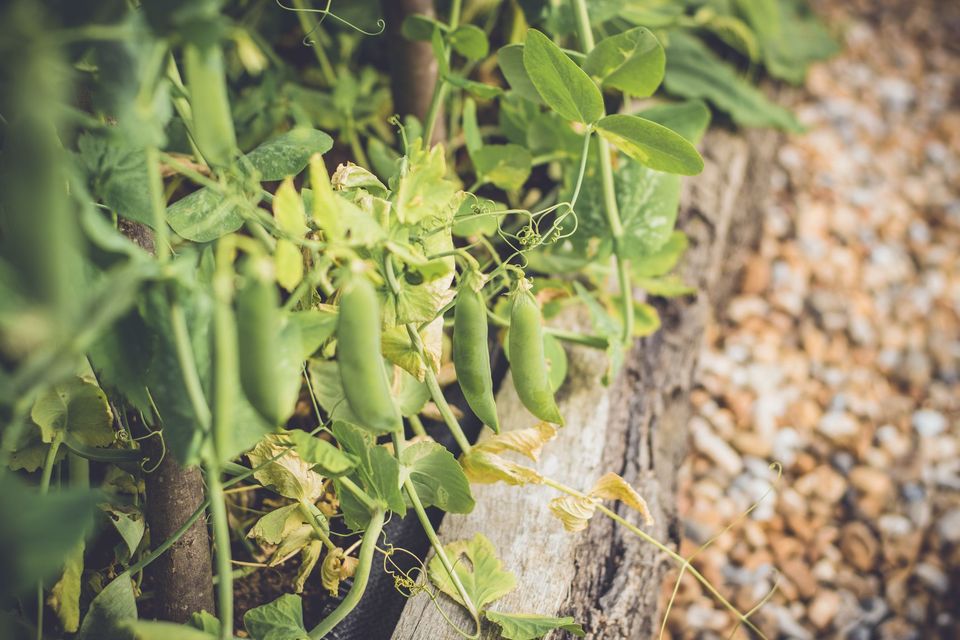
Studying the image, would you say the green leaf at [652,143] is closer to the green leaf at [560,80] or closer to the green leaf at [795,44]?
the green leaf at [560,80]

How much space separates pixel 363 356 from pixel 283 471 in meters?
0.23

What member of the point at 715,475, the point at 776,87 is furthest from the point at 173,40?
the point at 776,87

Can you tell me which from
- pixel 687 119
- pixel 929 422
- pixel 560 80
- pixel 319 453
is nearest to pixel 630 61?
pixel 560 80

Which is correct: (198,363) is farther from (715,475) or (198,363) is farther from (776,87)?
(776,87)

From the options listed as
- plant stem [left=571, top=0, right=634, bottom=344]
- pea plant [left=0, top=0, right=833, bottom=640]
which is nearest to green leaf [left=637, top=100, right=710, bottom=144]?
pea plant [left=0, top=0, right=833, bottom=640]

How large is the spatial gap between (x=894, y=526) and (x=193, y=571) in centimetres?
114

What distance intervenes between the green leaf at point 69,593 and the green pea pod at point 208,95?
1.35ft

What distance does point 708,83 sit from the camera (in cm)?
123

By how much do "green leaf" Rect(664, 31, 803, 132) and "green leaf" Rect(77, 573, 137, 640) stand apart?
1.07m

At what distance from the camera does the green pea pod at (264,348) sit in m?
0.36

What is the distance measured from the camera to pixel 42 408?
1.88ft

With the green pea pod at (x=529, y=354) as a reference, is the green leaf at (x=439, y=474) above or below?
below

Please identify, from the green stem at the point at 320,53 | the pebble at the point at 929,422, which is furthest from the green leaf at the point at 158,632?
the pebble at the point at 929,422

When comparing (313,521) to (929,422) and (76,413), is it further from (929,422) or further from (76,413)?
(929,422)
